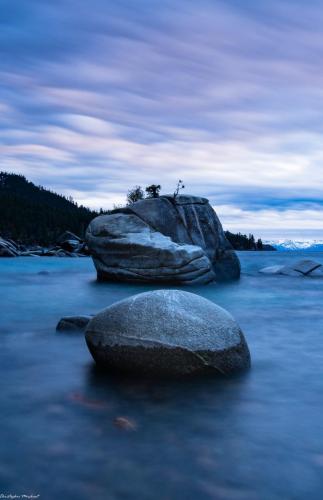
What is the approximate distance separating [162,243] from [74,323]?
37.6 feet

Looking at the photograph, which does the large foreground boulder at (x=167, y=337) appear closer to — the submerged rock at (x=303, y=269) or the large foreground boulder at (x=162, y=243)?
the large foreground boulder at (x=162, y=243)

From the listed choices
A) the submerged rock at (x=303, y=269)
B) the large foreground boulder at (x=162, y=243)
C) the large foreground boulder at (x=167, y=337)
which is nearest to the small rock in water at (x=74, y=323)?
the large foreground boulder at (x=167, y=337)

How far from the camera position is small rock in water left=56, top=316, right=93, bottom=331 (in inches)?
379

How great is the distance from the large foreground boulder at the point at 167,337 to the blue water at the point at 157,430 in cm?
30

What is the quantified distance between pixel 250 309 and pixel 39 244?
103m

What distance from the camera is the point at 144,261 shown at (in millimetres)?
20812

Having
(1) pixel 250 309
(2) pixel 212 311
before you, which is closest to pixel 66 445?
(2) pixel 212 311

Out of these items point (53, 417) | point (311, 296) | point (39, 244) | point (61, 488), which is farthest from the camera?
point (39, 244)

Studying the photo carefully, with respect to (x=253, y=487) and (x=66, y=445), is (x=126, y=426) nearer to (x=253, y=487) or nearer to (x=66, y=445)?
(x=66, y=445)

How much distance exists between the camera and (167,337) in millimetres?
6637

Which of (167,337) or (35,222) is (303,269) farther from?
(35,222)

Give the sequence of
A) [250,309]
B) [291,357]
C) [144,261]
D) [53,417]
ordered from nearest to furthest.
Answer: [53,417], [291,357], [250,309], [144,261]

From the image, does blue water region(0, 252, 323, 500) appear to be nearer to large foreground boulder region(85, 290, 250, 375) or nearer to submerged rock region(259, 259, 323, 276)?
large foreground boulder region(85, 290, 250, 375)

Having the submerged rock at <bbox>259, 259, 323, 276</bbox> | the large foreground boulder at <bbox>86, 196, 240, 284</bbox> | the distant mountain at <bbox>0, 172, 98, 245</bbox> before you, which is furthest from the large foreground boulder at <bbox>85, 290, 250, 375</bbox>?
the distant mountain at <bbox>0, 172, 98, 245</bbox>
